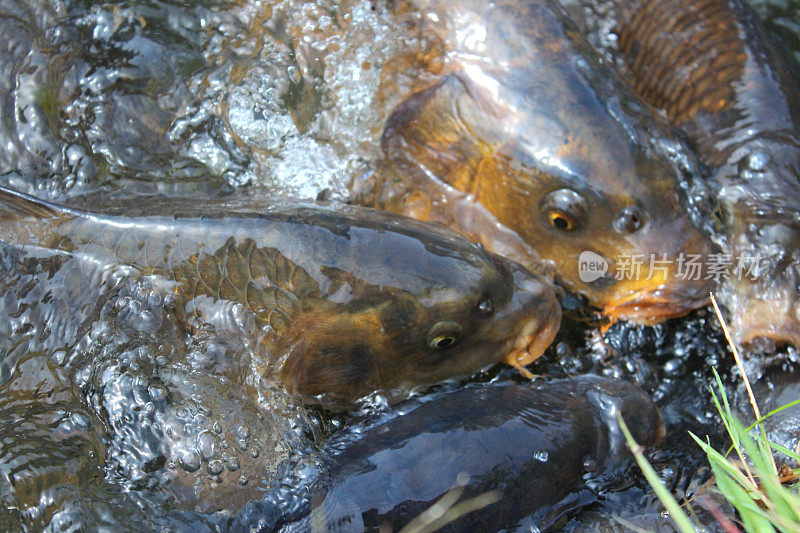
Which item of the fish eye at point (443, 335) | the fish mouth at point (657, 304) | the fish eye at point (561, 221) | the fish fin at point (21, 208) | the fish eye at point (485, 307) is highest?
the fish fin at point (21, 208)

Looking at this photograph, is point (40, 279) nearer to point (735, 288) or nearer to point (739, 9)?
point (735, 288)

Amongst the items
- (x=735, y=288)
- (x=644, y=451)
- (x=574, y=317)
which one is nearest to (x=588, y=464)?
(x=644, y=451)

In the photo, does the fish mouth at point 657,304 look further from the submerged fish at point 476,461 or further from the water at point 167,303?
the submerged fish at point 476,461

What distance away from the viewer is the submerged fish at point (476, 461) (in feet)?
7.25

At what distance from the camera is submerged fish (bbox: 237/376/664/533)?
221cm

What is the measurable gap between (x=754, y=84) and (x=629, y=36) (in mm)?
694

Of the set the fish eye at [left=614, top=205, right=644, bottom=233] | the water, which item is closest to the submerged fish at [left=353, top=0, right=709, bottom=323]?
the fish eye at [left=614, top=205, right=644, bottom=233]

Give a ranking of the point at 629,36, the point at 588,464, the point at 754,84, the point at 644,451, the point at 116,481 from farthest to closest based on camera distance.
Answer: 1. the point at 629,36
2. the point at 754,84
3. the point at 644,451
4. the point at 588,464
5. the point at 116,481

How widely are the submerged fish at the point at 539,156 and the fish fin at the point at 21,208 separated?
143 cm

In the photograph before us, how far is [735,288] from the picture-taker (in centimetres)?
338

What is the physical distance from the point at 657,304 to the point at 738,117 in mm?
1056

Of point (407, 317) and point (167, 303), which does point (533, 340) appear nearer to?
point (407, 317)

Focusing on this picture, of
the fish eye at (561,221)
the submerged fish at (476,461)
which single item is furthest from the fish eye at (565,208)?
the submerged fish at (476,461)

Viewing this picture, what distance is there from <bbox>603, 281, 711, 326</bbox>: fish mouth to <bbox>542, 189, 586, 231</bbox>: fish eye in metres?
0.45
